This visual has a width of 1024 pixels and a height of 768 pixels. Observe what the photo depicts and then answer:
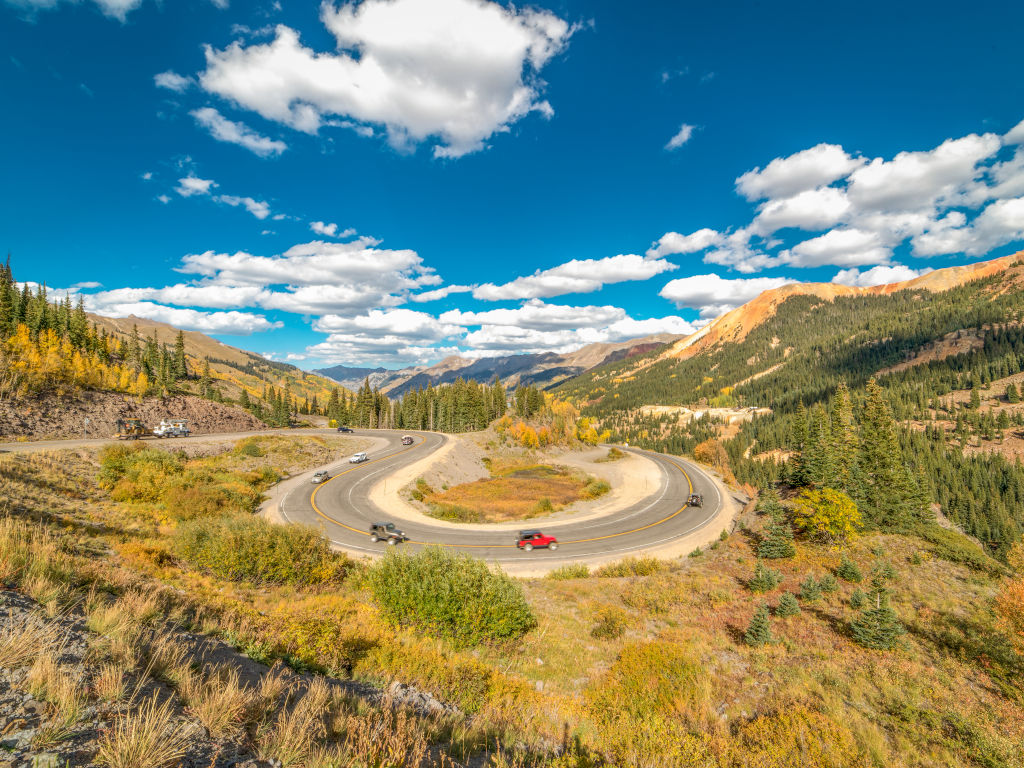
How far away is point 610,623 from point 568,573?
10.2 m

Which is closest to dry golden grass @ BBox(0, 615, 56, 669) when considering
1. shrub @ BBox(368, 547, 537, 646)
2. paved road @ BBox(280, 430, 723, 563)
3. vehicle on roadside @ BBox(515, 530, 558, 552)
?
shrub @ BBox(368, 547, 537, 646)

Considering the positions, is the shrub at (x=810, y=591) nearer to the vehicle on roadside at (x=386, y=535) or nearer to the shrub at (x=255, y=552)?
the shrub at (x=255, y=552)

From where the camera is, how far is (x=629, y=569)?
1132 inches

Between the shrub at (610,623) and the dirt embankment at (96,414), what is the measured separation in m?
64.8

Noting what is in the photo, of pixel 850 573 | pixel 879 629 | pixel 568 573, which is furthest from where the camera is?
pixel 568 573

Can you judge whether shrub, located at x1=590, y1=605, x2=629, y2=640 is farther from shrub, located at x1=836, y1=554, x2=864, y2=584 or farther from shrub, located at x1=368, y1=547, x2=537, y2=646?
shrub, located at x1=836, y1=554, x2=864, y2=584

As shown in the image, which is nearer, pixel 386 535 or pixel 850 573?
pixel 850 573

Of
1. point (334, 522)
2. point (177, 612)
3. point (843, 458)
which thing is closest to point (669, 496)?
point (843, 458)

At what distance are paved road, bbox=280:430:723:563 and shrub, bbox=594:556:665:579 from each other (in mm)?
3609

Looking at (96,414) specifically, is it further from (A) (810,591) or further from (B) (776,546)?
(B) (776,546)

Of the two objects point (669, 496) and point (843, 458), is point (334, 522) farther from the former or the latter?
point (843, 458)

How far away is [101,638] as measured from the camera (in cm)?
627

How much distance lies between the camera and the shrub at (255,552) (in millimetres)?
17500

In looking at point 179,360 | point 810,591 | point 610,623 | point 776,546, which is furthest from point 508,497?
point 179,360
